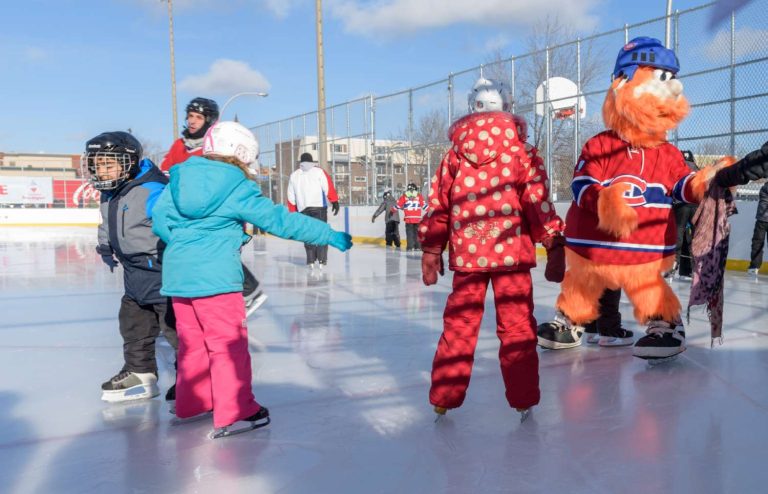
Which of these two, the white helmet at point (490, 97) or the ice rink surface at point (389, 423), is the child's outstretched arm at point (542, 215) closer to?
the white helmet at point (490, 97)

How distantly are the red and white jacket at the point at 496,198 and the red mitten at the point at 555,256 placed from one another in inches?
1.2

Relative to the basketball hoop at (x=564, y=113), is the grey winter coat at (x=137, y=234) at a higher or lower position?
lower

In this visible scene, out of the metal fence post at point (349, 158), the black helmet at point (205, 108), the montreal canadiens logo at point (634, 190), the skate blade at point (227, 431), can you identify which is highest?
the metal fence post at point (349, 158)

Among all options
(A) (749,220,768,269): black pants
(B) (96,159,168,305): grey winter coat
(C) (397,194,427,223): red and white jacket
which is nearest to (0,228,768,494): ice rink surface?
(B) (96,159,168,305): grey winter coat

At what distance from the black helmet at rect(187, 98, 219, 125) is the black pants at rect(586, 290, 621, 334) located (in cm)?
247

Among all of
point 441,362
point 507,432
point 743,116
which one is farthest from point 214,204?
point 743,116

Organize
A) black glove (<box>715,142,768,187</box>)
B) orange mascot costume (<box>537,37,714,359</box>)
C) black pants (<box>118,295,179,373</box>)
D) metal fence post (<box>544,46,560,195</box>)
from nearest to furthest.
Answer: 1. black glove (<box>715,142,768,187</box>)
2. black pants (<box>118,295,179,373</box>)
3. orange mascot costume (<box>537,37,714,359</box>)
4. metal fence post (<box>544,46,560,195</box>)

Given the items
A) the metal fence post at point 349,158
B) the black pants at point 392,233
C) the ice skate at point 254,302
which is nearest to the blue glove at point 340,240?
the ice skate at point 254,302

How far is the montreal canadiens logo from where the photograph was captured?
133 inches

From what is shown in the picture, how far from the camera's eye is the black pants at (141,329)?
130 inches

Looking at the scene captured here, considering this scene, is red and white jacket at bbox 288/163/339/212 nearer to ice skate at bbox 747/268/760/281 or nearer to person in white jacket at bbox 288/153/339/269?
person in white jacket at bbox 288/153/339/269

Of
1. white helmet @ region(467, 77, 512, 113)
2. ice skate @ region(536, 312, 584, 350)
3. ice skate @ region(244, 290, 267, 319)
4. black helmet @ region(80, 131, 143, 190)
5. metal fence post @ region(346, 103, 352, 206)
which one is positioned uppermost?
metal fence post @ region(346, 103, 352, 206)

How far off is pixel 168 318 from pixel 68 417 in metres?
0.63

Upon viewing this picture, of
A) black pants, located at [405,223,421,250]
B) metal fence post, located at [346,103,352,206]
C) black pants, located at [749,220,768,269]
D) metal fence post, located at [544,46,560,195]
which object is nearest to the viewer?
black pants, located at [749,220,768,269]
